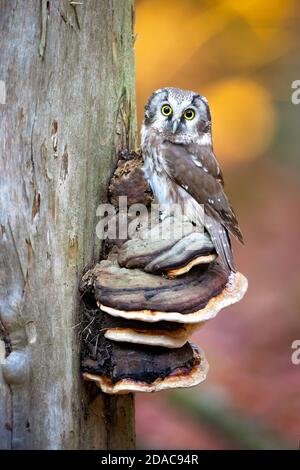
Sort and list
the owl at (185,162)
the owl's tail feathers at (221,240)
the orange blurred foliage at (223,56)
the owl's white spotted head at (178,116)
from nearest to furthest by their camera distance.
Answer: the owl's tail feathers at (221,240)
the owl at (185,162)
the owl's white spotted head at (178,116)
the orange blurred foliage at (223,56)

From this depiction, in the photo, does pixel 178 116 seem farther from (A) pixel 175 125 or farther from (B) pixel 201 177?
(B) pixel 201 177

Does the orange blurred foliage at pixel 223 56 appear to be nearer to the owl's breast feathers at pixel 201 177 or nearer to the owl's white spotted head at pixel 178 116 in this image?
the owl's white spotted head at pixel 178 116

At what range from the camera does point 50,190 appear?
2906 mm

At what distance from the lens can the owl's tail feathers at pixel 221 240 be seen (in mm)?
3211

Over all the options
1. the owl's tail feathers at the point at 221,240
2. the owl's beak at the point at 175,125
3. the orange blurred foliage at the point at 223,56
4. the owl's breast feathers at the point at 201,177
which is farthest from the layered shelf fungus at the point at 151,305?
the orange blurred foliage at the point at 223,56

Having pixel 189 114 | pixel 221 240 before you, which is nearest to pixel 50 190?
pixel 221 240

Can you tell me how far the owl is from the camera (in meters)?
3.54

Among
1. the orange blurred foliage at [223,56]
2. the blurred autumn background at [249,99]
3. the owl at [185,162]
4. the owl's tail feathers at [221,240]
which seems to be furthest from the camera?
the orange blurred foliage at [223,56]

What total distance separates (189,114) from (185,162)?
0.92 ft

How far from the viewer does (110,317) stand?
9.79ft

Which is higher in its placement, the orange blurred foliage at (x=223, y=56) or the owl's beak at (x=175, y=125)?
the orange blurred foliage at (x=223, y=56)

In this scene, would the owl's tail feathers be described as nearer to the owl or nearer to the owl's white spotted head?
the owl

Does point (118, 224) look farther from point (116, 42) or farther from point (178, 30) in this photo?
point (178, 30)

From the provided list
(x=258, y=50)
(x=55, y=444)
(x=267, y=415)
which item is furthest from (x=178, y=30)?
(x=55, y=444)
